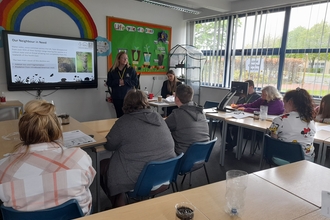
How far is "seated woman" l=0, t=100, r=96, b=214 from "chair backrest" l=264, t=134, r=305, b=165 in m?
1.76

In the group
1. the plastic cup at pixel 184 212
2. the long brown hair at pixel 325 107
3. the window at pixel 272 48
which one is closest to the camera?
the plastic cup at pixel 184 212

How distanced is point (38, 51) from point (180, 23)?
144 inches

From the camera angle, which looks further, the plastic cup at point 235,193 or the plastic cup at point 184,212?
the plastic cup at point 235,193

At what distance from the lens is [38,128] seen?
1163mm

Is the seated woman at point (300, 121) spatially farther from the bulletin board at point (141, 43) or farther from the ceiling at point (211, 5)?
the bulletin board at point (141, 43)

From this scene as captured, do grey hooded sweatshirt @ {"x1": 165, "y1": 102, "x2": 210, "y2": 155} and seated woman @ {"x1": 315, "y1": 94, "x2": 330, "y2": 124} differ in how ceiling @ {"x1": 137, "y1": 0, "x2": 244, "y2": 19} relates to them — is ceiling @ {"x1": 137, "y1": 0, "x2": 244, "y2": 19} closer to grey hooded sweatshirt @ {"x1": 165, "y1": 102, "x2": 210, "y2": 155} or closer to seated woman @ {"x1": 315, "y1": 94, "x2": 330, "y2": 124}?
seated woman @ {"x1": 315, "y1": 94, "x2": 330, "y2": 124}

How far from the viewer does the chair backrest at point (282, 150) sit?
2072mm

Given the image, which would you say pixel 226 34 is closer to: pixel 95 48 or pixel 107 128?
pixel 95 48

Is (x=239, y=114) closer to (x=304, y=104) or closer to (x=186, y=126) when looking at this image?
(x=304, y=104)

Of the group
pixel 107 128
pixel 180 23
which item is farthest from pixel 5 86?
pixel 180 23

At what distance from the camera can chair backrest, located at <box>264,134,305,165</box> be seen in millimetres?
2072

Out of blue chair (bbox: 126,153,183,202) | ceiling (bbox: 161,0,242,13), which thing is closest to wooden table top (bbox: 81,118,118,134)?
blue chair (bbox: 126,153,183,202)

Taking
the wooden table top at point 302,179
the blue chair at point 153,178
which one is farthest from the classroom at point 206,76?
the blue chair at point 153,178

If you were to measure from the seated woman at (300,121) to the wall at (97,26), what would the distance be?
388cm
